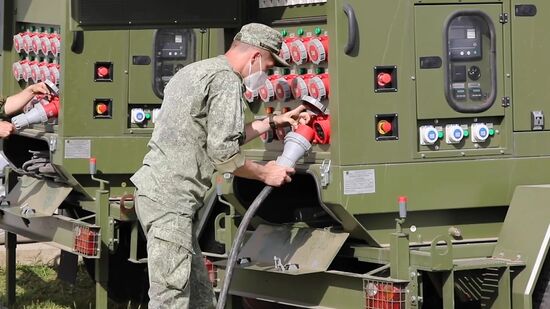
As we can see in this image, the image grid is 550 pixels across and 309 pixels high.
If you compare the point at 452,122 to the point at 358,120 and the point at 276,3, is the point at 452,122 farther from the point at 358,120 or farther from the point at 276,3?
the point at 276,3

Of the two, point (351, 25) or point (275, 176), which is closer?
point (275, 176)

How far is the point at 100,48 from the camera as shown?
867 centimetres

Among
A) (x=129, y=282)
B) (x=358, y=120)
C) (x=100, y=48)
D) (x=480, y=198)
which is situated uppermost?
(x=100, y=48)

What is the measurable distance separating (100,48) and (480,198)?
11.2 ft

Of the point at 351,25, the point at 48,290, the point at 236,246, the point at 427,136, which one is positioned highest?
the point at 351,25

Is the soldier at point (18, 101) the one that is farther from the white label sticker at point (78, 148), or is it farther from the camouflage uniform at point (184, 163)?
the camouflage uniform at point (184, 163)

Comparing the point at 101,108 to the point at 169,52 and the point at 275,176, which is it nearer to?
the point at 169,52

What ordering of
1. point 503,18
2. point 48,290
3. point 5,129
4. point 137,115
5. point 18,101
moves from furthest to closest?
1. point 48,290
2. point 137,115
3. point 18,101
4. point 5,129
5. point 503,18

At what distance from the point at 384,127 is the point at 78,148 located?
10.2 ft

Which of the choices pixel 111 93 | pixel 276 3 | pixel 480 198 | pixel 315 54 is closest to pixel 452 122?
pixel 480 198

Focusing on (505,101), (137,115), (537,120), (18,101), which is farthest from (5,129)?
(537,120)

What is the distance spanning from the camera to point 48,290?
10.4 m

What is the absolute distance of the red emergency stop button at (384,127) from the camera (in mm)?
6309

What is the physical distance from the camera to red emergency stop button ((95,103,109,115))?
8.69 m
